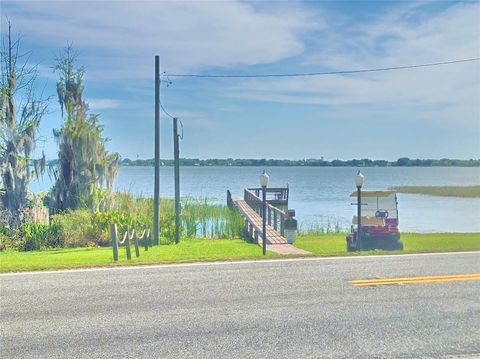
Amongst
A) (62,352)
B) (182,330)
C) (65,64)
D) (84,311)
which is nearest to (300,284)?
(182,330)

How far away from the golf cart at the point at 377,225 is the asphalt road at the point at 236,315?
468 cm

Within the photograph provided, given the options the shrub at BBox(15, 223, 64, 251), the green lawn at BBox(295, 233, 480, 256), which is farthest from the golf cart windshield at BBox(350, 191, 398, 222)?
the shrub at BBox(15, 223, 64, 251)

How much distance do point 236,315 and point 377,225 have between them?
9980mm

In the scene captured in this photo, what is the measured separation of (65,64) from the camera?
24.2 meters

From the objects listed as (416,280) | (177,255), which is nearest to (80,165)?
(177,255)

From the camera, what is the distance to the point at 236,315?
23.9ft

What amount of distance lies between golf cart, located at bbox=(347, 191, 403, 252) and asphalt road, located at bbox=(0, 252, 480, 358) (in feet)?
15.4

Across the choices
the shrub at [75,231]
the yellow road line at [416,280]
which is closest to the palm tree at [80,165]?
the shrub at [75,231]

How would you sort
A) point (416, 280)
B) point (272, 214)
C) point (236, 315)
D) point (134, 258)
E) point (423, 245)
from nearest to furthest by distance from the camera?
1. point (236, 315)
2. point (416, 280)
3. point (134, 258)
4. point (423, 245)
5. point (272, 214)

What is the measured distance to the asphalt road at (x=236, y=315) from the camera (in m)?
5.98

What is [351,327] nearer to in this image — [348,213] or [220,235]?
[220,235]

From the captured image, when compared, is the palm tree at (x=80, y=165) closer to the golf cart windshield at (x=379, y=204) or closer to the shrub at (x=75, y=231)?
the shrub at (x=75, y=231)

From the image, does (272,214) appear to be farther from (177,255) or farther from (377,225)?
(177,255)

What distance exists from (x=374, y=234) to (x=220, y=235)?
8.21 metres
